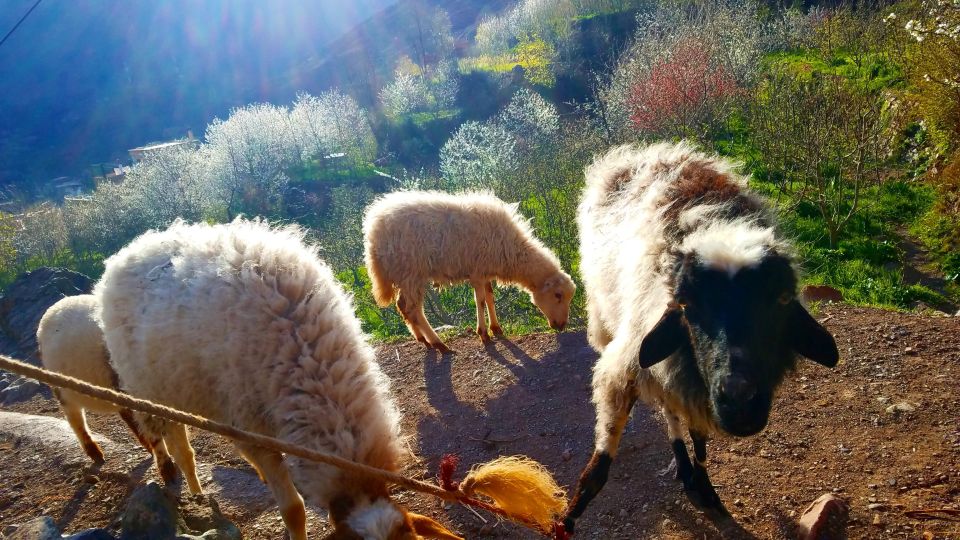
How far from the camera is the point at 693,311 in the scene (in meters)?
2.57

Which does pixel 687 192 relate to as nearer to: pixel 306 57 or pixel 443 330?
pixel 443 330

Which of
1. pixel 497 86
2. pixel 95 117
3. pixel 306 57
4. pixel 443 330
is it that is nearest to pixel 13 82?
pixel 95 117

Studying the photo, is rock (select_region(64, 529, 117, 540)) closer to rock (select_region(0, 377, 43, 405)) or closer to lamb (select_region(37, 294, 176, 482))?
lamb (select_region(37, 294, 176, 482))

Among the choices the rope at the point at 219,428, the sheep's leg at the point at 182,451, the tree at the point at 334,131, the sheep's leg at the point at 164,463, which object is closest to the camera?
the rope at the point at 219,428

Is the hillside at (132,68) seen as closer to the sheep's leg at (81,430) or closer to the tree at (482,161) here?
the tree at (482,161)

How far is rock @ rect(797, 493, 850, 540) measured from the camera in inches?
115

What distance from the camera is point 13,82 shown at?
2351 inches

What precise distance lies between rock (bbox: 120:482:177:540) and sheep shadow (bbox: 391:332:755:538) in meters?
1.85

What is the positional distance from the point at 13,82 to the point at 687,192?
80426mm

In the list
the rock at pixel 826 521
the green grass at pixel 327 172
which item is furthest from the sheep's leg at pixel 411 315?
the green grass at pixel 327 172

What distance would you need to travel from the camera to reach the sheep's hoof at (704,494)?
3.44m

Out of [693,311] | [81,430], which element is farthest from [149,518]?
[693,311]

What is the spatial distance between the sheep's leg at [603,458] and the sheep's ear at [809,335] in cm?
94

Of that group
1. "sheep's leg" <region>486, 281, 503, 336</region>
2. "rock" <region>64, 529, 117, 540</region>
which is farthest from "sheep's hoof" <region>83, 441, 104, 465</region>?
"sheep's leg" <region>486, 281, 503, 336</region>
